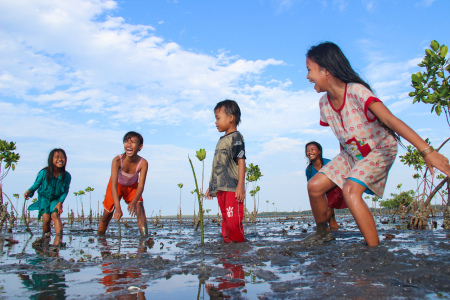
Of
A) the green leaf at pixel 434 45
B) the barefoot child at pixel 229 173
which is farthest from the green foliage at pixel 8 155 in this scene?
the green leaf at pixel 434 45

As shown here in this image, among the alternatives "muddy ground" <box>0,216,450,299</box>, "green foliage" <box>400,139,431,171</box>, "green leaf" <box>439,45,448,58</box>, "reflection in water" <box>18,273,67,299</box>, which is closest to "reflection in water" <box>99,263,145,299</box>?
"muddy ground" <box>0,216,450,299</box>

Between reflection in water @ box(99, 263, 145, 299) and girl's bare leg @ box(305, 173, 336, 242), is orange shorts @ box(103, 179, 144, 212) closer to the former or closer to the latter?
girl's bare leg @ box(305, 173, 336, 242)

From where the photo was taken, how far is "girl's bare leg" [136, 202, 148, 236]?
6.34 metres

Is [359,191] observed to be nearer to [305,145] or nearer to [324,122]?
[324,122]

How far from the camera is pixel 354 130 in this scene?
357 centimetres

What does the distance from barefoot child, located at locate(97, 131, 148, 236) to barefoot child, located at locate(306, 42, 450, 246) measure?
3509 mm

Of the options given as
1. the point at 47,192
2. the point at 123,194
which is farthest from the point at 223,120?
the point at 47,192

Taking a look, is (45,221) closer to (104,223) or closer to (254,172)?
(104,223)

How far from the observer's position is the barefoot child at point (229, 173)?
14.5 ft

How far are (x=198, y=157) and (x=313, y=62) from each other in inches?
67.2

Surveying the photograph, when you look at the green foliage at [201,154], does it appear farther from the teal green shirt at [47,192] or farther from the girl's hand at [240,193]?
the teal green shirt at [47,192]

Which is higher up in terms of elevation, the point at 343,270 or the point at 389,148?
the point at 389,148

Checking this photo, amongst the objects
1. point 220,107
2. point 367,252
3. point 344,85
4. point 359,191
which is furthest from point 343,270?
point 220,107

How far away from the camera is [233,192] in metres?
4.56
